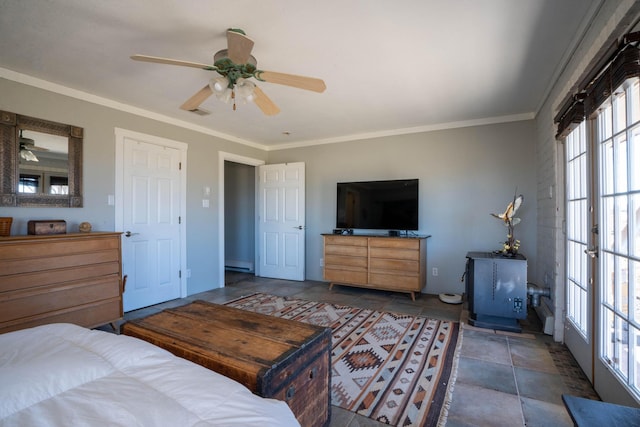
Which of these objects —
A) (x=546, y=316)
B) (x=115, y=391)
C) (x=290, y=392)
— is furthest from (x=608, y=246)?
(x=115, y=391)

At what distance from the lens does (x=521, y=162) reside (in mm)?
3715

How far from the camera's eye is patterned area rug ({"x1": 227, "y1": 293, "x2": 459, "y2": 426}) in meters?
1.76

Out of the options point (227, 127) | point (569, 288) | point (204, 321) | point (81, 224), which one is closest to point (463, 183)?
point (569, 288)

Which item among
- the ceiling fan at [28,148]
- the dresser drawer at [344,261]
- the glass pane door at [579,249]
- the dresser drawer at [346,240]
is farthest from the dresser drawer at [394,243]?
the ceiling fan at [28,148]

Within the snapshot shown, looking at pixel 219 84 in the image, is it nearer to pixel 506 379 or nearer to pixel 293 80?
pixel 293 80

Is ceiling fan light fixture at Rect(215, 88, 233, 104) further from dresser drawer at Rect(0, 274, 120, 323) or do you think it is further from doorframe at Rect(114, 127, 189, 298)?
dresser drawer at Rect(0, 274, 120, 323)

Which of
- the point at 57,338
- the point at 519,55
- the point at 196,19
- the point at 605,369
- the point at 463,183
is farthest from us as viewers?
the point at 463,183

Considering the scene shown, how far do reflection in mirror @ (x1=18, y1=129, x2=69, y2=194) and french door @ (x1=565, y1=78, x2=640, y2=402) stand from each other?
13.8ft

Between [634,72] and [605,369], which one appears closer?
[634,72]

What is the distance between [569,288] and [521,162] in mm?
1861

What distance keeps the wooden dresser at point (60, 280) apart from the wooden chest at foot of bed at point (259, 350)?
4.88 ft

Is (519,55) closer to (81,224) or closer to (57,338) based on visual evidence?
(57,338)

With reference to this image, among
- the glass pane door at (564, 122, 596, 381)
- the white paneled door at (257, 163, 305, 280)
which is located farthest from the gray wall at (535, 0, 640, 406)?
the white paneled door at (257, 163, 305, 280)

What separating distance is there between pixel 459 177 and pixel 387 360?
277 centimetres
